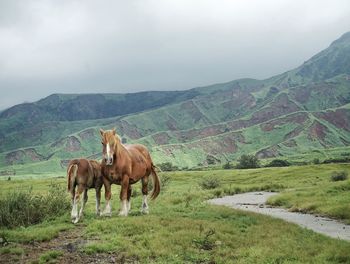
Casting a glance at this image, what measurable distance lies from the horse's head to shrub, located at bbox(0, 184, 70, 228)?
424 centimetres

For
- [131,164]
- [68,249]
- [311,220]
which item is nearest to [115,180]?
[131,164]

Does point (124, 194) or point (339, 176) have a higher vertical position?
point (124, 194)

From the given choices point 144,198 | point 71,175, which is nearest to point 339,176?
point 144,198

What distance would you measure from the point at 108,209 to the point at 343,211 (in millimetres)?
14478

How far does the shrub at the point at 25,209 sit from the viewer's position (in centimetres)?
1864

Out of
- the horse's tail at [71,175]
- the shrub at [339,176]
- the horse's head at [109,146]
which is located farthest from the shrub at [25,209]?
the shrub at [339,176]

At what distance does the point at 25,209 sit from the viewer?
19.6 m

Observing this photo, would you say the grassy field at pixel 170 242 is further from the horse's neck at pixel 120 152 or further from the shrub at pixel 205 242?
the horse's neck at pixel 120 152

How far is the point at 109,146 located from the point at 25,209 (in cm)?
497

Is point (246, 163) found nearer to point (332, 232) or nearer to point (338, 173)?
point (338, 173)

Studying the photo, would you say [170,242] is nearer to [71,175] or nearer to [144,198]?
[71,175]

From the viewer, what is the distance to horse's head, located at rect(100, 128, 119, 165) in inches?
730

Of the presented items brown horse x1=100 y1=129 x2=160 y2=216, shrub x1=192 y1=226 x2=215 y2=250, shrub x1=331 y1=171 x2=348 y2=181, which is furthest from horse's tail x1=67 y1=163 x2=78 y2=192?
shrub x1=331 y1=171 x2=348 y2=181

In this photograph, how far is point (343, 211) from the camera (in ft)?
84.8
